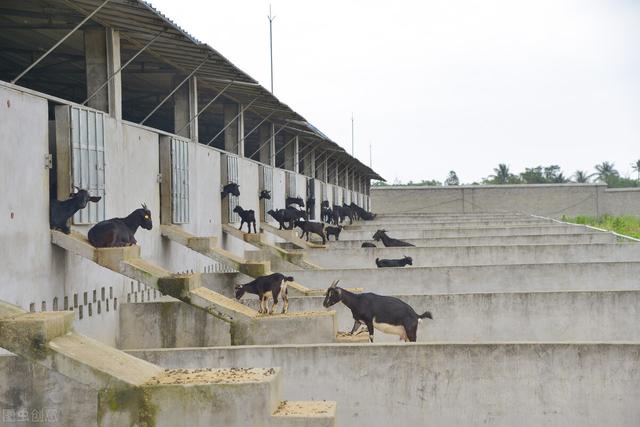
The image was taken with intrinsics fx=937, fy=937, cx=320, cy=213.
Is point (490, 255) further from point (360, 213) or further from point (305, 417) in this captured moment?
point (360, 213)

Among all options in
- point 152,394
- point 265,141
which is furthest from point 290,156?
point 152,394

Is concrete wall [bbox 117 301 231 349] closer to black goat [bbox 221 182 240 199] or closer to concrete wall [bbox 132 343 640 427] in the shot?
concrete wall [bbox 132 343 640 427]

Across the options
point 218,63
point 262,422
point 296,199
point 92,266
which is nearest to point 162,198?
point 218,63

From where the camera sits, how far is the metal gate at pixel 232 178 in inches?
814

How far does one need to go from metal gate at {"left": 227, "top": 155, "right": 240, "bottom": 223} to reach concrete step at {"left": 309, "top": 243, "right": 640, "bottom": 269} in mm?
1977

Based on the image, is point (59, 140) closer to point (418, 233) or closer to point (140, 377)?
point (140, 377)

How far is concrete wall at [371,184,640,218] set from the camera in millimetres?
58281

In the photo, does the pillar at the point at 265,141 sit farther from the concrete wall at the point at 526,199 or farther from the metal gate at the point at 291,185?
the concrete wall at the point at 526,199

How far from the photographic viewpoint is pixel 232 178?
2094 cm

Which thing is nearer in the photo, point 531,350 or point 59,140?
point 531,350

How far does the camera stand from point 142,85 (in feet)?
69.4

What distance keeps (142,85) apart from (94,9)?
8683 millimetres

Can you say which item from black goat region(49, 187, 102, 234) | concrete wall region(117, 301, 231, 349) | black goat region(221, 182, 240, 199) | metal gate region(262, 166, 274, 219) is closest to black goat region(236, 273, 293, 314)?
concrete wall region(117, 301, 231, 349)

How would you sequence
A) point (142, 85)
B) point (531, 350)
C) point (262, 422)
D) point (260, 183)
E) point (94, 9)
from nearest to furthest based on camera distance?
point (262, 422)
point (531, 350)
point (94, 9)
point (142, 85)
point (260, 183)
